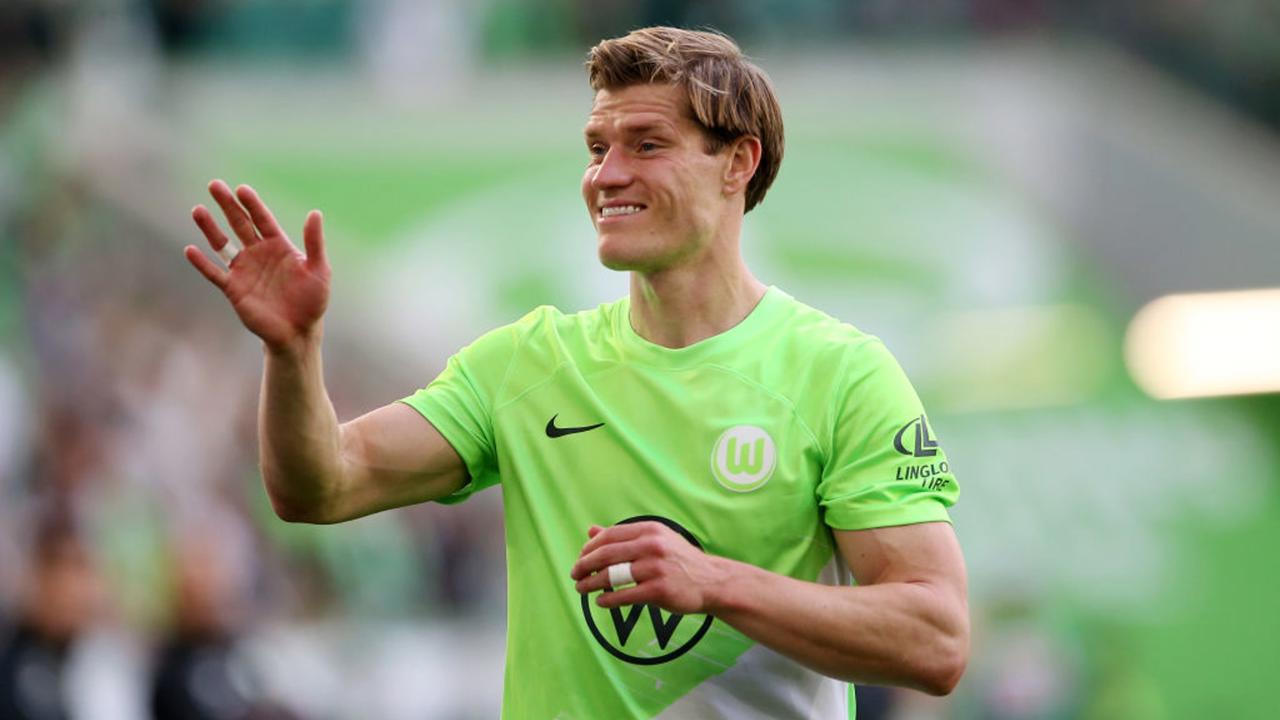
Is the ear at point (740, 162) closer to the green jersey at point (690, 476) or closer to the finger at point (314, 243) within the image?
the green jersey at point (690, 476)

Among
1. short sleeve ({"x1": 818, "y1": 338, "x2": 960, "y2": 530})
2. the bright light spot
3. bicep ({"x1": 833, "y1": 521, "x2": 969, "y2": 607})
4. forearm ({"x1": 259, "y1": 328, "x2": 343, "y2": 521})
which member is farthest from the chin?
the bright light spot

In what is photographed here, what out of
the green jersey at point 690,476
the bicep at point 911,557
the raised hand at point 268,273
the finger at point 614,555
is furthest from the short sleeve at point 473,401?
the bicep at point 911,557

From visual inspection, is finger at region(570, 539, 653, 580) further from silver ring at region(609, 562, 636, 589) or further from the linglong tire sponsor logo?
the linglong tire sponsor logo

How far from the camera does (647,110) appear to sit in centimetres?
412

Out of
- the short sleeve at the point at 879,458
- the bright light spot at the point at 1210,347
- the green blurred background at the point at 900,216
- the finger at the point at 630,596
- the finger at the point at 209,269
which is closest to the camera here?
the finger at the point at 630,596

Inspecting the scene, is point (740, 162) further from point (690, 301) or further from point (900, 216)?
point (900, 216)

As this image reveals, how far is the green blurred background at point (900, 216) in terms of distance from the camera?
1423cm

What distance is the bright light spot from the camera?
17.3 meters

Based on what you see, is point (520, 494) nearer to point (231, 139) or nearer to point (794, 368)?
point (794, 368)

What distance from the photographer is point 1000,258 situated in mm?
16844

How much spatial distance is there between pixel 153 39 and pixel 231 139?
3.62 ft

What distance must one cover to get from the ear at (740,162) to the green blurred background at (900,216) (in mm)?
8812

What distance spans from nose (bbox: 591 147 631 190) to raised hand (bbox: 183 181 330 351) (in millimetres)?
653

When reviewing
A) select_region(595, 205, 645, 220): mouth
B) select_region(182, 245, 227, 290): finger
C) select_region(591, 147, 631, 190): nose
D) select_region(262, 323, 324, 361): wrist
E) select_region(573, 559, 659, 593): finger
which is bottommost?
select_region(573, 559, 659, 593): finger
